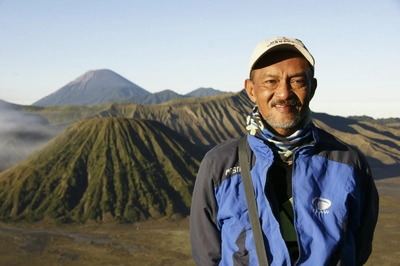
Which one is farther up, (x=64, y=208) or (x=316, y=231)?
(x=316, y=231)

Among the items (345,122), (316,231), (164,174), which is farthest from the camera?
(345,122)

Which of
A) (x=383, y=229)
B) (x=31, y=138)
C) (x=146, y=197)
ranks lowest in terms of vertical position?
(x=383, y=229)

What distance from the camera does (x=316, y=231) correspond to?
2398mm

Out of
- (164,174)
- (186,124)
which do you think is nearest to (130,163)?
(164,174)

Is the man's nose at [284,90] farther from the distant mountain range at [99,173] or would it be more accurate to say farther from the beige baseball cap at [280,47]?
the distant mountain range at [99,173]

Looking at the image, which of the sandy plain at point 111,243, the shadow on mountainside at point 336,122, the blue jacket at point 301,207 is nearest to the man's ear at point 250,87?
the blue jacket at point 301,207

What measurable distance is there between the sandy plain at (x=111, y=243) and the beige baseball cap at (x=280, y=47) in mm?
28216

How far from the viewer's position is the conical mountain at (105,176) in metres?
42.2

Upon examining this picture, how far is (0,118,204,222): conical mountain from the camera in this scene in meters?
42.2

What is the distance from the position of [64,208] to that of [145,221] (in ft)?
25.2

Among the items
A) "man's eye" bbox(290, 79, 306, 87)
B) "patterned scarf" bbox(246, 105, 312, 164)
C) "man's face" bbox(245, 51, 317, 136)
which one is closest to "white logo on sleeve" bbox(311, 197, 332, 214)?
"patterned scarf" bbox(246, 105, 312, 164)

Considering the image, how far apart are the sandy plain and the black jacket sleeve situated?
27.8 m

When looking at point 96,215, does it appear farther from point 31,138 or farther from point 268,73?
point 268,73

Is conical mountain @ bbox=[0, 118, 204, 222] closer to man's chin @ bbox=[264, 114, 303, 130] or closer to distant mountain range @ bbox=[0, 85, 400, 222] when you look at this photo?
distant mountain range @ bbox=[0, 85, 400, 222]
